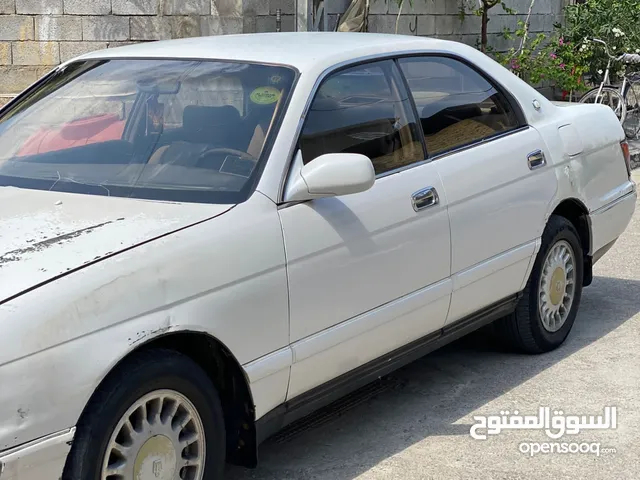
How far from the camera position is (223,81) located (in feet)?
13.8

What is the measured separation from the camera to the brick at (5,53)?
1115cm

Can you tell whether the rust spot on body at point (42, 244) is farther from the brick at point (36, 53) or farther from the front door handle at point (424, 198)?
the brick at point (36, 53)

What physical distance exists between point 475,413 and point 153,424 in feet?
6.20

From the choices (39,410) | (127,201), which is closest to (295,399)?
(127,201)

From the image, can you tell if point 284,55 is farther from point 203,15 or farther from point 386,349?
point 203,15

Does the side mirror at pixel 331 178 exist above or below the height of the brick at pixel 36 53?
below

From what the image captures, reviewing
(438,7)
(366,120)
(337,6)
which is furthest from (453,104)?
(438,7)

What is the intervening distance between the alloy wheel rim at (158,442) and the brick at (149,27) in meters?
8.37

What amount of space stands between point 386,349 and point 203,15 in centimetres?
766

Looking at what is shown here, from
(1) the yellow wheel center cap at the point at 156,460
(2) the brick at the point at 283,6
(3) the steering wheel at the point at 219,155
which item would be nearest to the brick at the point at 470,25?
(2) the brick at the point at 283,6

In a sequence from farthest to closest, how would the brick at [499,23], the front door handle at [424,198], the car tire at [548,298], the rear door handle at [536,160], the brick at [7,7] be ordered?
the brick at [499,23] < the brick at [7,7] < the car tire at [548,298] < the rear door handle at [536,160] < the front door handle at [424,198]

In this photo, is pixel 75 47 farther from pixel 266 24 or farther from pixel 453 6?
pixel 453 6

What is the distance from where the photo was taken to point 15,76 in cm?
1123

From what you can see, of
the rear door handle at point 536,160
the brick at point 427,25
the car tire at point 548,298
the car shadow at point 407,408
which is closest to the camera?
the car shadow at point 407,408
